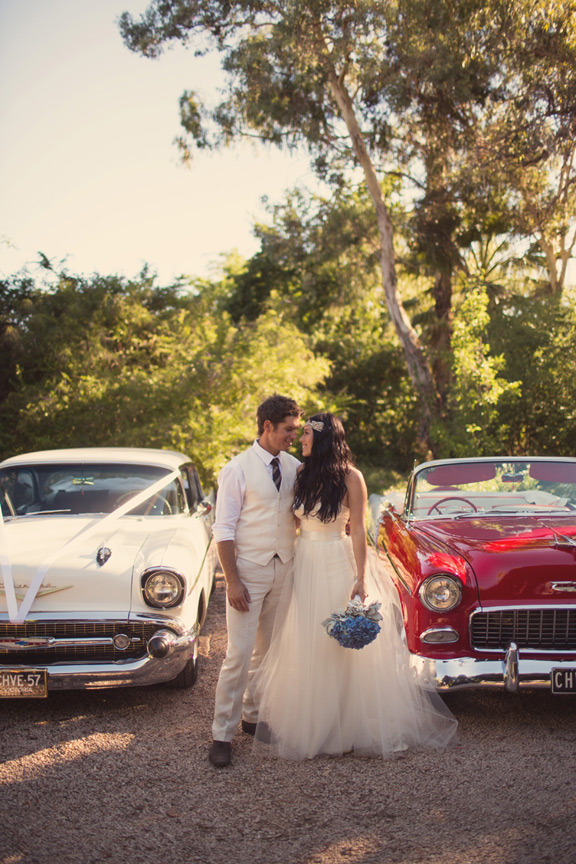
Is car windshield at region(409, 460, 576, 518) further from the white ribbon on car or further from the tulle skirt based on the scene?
the white ribbon on car

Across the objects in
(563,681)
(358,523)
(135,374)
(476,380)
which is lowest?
(563,681)

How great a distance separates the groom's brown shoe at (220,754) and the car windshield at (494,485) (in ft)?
8.05

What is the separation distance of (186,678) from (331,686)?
1.53 metres

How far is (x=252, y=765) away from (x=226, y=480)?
4.93ft

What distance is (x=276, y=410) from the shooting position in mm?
4051

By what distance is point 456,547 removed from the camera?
4.62 meters

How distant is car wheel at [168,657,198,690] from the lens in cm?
508

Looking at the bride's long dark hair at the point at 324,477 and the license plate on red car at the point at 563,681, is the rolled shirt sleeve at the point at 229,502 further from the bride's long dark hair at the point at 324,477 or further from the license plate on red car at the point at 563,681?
the license plate on red car at the point at 563,681

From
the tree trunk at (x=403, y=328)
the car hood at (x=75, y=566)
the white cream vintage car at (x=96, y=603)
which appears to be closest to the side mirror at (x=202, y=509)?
the white cream vintage car at (x=96, y=603)

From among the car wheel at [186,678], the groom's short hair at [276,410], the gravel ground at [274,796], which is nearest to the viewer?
the gravel ground at [274,796]

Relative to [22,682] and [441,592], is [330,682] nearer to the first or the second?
[441,592]

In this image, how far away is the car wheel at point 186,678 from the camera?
16.7 ft

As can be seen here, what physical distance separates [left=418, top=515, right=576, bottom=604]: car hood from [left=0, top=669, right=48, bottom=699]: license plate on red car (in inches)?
103

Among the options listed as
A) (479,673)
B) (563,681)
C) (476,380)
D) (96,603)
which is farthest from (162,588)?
(476,380)
